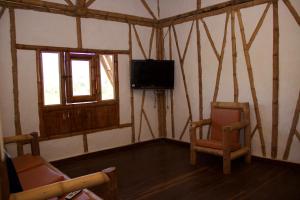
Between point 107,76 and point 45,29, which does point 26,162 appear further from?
point 107,76

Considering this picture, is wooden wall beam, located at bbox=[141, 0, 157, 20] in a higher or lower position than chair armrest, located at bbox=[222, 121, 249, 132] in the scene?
higher

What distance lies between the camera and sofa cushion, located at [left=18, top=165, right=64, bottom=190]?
7.54 ft

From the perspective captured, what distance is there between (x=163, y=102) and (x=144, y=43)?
143 cm

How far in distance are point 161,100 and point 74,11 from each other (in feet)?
8.80

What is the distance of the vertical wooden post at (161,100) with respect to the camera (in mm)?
5855

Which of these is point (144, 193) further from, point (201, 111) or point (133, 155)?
point (201, 111)

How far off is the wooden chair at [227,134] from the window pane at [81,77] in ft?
7.02

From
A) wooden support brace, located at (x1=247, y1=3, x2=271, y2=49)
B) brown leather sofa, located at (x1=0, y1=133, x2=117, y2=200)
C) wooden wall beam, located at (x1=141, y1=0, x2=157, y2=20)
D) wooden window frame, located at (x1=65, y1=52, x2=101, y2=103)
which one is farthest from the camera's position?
A: wooden wall beam, located at (x1=141, y1=0, x2=157, y2=20)

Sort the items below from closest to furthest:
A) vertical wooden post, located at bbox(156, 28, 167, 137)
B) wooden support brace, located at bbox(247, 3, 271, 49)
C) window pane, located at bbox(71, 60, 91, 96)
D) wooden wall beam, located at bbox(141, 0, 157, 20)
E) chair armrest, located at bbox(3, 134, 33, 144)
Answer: chair armrest, located at bbox(3, 134, 33, 144) → wooden support brace, located at bbox(247, 3, 271, 49) → window pane, located at bbox(71, 60, 91, 96) → wooden wall beam, located at bbox(141, 0, 157, 20) → vertical wooden post, located at bbox(156, 28, 167, 137)

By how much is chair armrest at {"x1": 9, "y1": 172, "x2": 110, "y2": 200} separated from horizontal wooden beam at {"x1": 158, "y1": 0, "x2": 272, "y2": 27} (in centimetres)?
376

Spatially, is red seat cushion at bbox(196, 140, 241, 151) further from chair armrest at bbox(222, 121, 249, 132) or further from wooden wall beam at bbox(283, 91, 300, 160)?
wooden wall beam at bbox(283, 91, 300, 160)

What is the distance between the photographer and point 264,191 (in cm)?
318

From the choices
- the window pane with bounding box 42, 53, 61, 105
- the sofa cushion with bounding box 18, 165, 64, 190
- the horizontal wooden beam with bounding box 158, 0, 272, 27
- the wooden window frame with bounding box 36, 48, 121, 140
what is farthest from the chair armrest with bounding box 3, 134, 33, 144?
the horizontal wooden beam with bounding box 158, 0, 272, 27

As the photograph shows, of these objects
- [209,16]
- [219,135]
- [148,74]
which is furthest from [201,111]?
[209,16]
